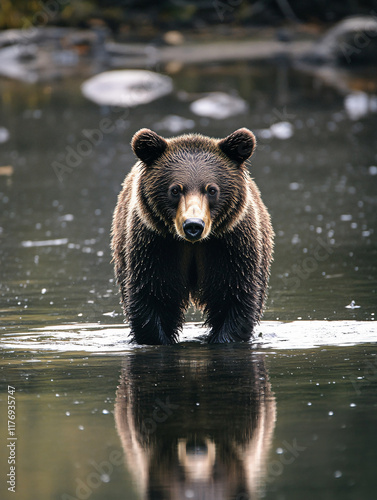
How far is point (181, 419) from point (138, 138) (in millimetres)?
2307

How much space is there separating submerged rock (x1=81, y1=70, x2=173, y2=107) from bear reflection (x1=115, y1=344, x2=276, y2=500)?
21.2 m

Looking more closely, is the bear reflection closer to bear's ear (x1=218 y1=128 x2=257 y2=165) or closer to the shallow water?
the shallow water

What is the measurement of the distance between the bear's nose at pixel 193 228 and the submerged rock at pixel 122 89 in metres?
21.5

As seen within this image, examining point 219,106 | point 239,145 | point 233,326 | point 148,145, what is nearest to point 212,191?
point 239,145

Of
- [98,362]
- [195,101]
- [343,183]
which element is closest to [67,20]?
[195,101]

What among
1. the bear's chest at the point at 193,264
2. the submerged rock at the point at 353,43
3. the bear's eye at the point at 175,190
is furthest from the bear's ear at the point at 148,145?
the submerged rock at the point at 353,43

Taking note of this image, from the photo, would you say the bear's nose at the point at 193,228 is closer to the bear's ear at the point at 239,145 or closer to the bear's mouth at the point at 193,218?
the bear's mouth at the point at 193,218

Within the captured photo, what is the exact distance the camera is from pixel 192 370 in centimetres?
687

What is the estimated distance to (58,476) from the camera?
15.8 ft

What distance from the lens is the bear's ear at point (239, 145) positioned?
23.9ft

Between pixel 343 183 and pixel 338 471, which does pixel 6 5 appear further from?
pixel 338 471

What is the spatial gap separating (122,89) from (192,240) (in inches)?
882

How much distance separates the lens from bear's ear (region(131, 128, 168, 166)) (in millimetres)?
7219

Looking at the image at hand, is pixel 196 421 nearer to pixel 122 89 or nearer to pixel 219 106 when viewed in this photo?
pixel 219 106
